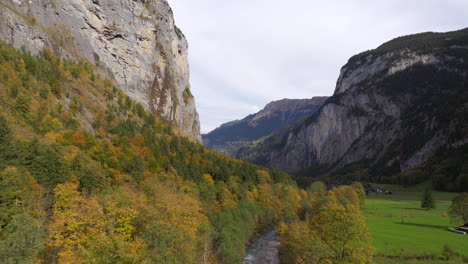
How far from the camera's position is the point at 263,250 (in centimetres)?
6606

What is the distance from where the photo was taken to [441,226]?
64.7 meters

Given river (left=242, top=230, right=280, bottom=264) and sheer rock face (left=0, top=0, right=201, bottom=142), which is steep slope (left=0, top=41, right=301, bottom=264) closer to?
river (left=242, top=230, right=280, bottom=264)

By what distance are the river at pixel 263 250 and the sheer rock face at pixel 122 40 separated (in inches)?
3700

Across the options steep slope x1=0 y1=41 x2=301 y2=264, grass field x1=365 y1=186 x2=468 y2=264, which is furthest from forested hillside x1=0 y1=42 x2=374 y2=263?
grass field x1=365 y1=186 x2=468 y2=264

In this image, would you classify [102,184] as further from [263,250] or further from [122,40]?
[122,40]

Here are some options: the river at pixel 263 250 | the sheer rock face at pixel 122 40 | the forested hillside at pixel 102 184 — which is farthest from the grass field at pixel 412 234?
the sheer rock face at pixel 122 40

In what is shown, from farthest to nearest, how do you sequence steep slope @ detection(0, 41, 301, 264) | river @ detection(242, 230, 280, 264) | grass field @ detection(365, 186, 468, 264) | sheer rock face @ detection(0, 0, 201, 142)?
sheer rock face @ detection(0, 0, 201, 142)
river @ detection(242, 230, 280, 264)
grass field @ detection(365, 186, 468, 264)
steep slope @ detection(0, 41, 301, 264)

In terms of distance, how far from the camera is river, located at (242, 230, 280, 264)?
58472 mm

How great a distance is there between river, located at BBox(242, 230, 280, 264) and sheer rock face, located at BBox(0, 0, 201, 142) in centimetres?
9397

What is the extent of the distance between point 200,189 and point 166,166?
46.3 feet

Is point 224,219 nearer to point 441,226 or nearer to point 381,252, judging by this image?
point 381,252

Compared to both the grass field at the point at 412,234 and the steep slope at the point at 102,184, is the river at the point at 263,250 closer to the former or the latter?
the steep slope at the point at 102,184

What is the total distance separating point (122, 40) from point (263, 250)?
128 m

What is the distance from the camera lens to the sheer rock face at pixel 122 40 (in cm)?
9312
